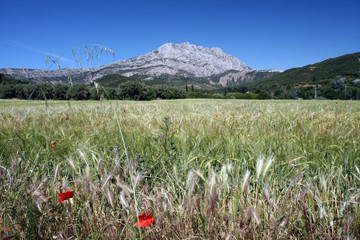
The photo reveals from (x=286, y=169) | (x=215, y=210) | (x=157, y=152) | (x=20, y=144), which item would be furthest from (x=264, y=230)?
(x=20, y=144)

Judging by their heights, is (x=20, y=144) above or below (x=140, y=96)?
below

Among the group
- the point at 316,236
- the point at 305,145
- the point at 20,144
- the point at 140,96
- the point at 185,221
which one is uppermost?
the point at 140,96

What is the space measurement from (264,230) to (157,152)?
1.12 metres

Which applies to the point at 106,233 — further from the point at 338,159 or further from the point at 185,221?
the point at 338,159

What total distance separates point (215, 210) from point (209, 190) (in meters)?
0.14

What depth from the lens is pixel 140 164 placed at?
1584 mm

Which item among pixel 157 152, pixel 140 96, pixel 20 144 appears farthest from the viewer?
pixel 140 96

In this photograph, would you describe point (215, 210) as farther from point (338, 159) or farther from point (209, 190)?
point (338, 159)

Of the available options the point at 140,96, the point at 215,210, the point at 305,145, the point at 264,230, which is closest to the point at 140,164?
the point at 215,210

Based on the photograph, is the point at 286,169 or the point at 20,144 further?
the point at 20,144

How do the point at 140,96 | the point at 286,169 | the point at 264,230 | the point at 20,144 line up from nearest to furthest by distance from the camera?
the point at 264,230 → the point at 286,169 → the point at 20,144 → the point at 140,96

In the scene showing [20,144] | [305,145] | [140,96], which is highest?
[140,96]

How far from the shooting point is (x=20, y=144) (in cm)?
217

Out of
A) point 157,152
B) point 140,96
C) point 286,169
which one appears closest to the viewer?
point 286,169
